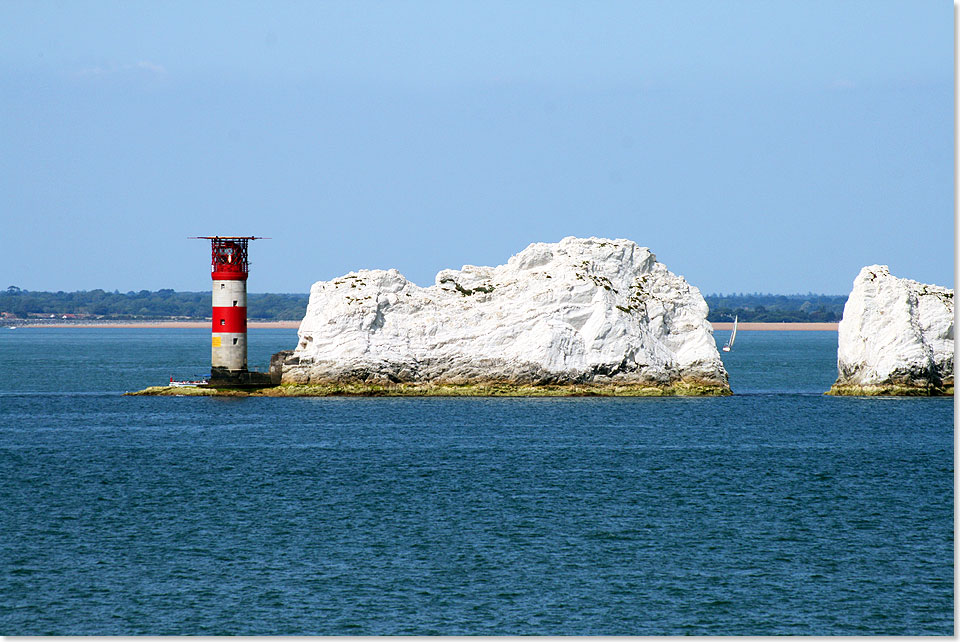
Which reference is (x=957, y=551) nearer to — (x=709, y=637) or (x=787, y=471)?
(x=709, y=637)

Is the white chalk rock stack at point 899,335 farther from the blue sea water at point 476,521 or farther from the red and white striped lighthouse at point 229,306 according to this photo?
the red and white striped lighthouse at point 229,306

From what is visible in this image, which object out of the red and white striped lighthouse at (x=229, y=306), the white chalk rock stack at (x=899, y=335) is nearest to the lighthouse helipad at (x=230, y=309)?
the red and white striped lighthouse at (x=229, y=306)

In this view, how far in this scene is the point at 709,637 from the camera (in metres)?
25.0

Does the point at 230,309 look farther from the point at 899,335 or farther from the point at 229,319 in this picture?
the point at 899,335

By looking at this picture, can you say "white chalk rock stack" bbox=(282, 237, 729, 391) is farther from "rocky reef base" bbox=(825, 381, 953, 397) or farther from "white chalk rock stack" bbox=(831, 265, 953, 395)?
"rocky reef base" bbox=(825, 381, 953, 397)

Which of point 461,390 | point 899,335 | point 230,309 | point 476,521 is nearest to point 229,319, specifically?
point 230,309

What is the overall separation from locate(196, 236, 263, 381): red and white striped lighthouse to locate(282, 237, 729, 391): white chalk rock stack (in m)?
3.00

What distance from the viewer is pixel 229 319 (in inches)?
2734

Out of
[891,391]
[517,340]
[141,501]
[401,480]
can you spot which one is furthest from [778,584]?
[891,391]

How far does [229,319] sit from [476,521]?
119 feet

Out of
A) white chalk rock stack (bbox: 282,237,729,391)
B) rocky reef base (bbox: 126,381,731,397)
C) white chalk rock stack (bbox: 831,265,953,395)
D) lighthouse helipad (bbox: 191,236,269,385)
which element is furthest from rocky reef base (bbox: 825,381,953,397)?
lighthouse helipad (bbox: 191,236,269,385)

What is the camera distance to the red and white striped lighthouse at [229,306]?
228ft

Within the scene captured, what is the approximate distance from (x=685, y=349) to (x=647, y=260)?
6099mm

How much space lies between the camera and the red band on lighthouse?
6931 cm
